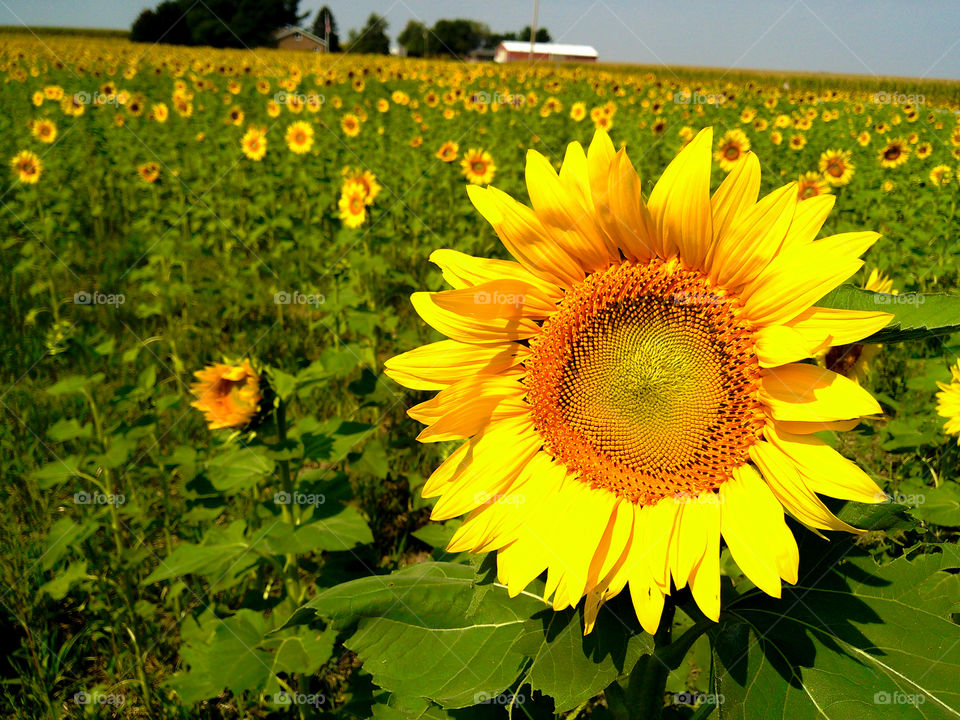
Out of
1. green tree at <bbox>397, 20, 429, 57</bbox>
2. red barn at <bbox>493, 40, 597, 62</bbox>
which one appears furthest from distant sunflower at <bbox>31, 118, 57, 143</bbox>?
red barn at <bbox>493, 40, 597, 62</bbox>

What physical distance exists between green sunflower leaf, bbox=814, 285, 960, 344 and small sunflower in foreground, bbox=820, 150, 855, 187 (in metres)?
6.53

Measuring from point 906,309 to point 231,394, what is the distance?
Answer: 6.23 ft

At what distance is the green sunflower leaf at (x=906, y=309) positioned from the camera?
3.14 feet

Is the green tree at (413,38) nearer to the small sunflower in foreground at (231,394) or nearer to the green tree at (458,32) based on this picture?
the green tree at (458,32)

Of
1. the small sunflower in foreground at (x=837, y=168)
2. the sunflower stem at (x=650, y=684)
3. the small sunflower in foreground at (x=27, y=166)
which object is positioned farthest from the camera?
the small sunflower in foreground at (x=837, y=168)

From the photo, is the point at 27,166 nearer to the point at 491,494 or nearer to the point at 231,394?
the point at 231,394

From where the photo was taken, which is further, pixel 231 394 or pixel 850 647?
pixel 231 394

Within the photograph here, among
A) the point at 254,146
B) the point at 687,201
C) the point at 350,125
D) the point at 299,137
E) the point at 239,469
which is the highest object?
the point at 350,125

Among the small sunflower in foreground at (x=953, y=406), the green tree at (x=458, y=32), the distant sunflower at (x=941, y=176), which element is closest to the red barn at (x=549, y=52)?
the green tree at (x=458, y=32)

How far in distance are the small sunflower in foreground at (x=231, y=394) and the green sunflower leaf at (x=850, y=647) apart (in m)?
1.58

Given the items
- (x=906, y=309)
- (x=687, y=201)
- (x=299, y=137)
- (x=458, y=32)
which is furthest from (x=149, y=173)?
(x=458, y=32)

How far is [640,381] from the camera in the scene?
1.22 meters

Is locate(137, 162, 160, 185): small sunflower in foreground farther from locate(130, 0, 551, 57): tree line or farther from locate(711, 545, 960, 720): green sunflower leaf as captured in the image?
locate(130, 0, 551, 57): tree line

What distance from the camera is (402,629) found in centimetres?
139
